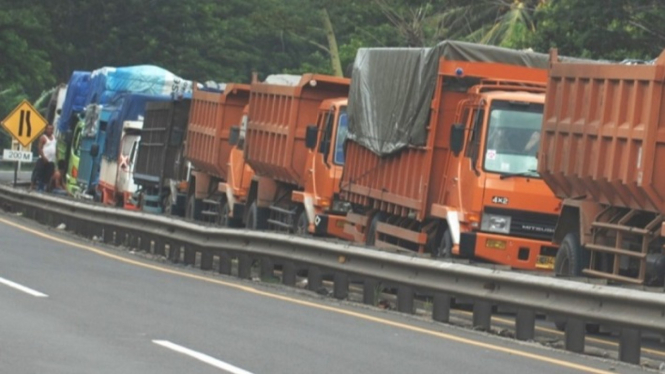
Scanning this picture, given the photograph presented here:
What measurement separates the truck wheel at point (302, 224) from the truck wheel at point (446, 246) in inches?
184

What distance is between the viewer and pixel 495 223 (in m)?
19.6

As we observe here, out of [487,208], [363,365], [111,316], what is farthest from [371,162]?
[363,365]

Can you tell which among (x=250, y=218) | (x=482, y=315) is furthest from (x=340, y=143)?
(x=482, y=315)

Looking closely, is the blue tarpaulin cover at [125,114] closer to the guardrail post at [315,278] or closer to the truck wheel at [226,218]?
the truck wheel at [226,218]

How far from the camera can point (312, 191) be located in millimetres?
25547

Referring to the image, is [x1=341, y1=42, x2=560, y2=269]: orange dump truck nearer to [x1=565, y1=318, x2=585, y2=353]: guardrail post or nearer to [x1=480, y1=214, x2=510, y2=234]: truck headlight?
[x1=480, y1=214, x2=510, y2=234]: truck headlight

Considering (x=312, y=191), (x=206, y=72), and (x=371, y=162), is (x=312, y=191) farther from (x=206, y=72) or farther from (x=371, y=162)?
(x=206, y=72)

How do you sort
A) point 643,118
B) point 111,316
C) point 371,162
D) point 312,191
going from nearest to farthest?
point 111,316, point 643,118, point 371,162, point 312,191

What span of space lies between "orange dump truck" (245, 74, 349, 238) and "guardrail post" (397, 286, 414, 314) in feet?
24.8

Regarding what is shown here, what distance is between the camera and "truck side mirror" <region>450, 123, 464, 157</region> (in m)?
19.8

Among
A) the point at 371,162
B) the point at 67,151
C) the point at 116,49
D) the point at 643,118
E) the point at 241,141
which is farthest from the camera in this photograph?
the point at 116,49

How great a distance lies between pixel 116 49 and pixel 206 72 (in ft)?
16.1

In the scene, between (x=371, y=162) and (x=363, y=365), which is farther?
(x=371, y=162)

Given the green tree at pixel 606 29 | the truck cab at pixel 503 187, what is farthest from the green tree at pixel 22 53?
the truck cab at pixel 503 187
